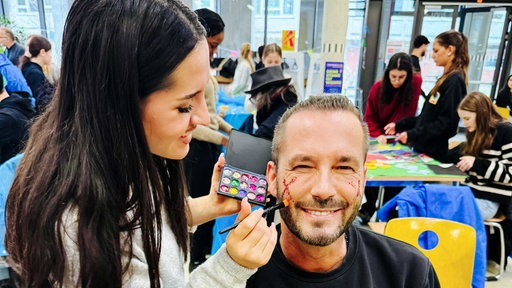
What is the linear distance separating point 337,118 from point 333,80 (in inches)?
58.5

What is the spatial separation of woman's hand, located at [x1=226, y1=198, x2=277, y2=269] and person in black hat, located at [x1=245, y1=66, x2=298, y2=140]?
4.95ft

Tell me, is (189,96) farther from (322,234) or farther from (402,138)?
(402,138)

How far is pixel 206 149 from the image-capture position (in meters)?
2.53

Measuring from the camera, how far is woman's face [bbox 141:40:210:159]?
2.41ft

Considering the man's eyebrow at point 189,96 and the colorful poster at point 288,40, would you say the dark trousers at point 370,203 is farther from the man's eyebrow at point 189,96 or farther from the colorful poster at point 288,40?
the colorful poster at point 288,40

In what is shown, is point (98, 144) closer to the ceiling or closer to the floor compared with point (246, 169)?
closer to the ceiling

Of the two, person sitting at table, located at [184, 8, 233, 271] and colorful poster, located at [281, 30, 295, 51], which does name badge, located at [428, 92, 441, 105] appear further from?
colorful poster, located at [281, 30, 295, 51]

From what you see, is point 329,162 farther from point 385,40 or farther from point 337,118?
point 385,40

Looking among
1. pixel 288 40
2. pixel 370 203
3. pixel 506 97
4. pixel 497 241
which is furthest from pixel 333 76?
pixel 288 40

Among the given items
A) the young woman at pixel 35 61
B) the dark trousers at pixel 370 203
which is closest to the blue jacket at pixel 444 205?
the dark trousers at pixel 370 203

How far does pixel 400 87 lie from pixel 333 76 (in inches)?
41.5

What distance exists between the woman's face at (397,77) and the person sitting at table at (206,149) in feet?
4.77

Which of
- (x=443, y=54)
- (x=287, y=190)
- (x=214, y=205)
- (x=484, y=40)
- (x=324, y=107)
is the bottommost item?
(x=214, y=205)

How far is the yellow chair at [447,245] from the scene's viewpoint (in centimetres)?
162
